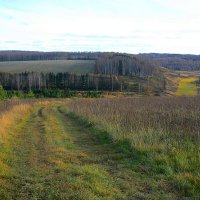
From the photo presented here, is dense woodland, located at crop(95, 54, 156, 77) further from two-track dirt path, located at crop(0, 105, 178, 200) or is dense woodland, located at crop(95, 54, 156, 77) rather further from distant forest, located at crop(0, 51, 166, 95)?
two-track dirt path, located at crop(0, 105, 178, 200)

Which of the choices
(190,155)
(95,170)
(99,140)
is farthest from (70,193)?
(99,140)

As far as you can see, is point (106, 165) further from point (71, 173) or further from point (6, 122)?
point (6, 122)

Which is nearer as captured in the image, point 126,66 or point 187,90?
point 187,90

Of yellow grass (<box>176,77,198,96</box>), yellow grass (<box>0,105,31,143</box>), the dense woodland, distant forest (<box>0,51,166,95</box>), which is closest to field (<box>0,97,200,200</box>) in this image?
yellow grass (<box>0,105,31,143</box>)

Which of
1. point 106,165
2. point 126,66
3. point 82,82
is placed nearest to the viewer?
point 106,165

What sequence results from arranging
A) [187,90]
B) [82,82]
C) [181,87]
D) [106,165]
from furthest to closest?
[181,87] → [82,82] → [187,90] → [106,165]

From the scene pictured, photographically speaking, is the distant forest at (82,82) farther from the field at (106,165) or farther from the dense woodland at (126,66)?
the field at (106,165)

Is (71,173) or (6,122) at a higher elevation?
(71,173)

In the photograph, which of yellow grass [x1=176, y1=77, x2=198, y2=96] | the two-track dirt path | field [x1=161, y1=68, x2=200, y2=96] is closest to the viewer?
the two-track dirt path

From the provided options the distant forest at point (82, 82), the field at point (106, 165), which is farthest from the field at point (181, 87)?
the field at point (106, 165)

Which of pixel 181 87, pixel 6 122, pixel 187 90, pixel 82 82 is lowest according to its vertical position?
pixel 187 90

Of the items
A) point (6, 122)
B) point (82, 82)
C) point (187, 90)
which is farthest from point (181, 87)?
point (6, 122)

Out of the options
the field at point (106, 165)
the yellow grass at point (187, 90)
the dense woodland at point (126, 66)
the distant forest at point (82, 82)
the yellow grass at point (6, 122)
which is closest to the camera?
the field at point (106, 165)

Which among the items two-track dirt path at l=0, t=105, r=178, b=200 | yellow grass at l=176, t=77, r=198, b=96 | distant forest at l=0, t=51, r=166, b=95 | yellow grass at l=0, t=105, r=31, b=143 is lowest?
yellow grass at l=176, t=77, r=198, b=96
